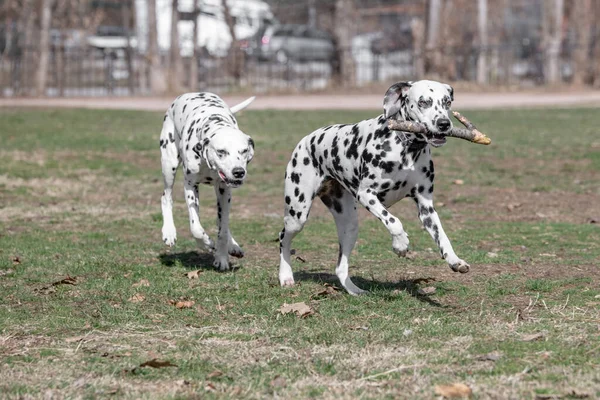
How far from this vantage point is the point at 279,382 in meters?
5.82

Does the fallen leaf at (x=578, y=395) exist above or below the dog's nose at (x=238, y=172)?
below

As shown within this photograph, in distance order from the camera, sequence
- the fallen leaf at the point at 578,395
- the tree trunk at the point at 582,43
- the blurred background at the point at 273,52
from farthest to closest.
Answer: the tree trunk at the point at 582,43
the blurred background at the point at 273,52
the fallen leaf at the point at 578,395

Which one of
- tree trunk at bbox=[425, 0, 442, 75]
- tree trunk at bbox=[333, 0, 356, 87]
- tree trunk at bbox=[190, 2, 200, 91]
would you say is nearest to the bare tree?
tree trunk at bbox=[190, 2, 200, 91]

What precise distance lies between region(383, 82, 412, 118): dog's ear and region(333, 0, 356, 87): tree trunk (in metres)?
28.9

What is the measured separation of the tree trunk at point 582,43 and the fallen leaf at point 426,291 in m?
30.2

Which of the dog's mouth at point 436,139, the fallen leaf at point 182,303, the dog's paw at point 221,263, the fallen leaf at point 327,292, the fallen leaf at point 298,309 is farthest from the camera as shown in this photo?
the dog's paw at point 221,263

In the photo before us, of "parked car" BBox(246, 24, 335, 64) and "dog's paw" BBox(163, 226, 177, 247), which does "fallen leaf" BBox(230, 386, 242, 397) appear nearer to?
"dog's paw" BBox(163, 226, 177, 247)

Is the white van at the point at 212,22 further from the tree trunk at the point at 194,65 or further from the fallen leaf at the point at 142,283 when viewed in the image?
the fallen leaf at the point at 142,283

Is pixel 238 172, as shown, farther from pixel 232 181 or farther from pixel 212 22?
pixel 212 22

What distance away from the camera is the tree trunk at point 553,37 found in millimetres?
38469

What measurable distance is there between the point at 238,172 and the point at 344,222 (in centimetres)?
93

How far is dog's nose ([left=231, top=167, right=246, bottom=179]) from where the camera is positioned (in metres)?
8.38

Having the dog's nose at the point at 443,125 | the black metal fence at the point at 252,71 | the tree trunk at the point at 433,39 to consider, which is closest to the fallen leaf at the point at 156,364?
the dog's nose at the point at 443,125

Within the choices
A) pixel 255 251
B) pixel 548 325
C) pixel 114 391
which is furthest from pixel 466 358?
pixel 255 251
